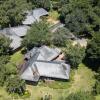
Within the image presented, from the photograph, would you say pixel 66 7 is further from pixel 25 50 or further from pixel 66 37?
pixel 25 50

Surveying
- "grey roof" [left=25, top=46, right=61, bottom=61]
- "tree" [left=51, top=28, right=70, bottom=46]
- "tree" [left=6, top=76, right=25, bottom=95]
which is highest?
"tree" [left=51, top=28, right=70, bottom=46]

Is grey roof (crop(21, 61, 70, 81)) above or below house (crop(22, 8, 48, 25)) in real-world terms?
below

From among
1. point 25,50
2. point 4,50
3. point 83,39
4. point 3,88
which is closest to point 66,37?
point 83,39

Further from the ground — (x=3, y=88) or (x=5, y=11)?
(x=5, y=11)

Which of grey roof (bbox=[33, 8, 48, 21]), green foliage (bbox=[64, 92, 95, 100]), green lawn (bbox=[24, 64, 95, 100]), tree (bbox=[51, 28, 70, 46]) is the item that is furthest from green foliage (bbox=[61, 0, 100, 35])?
green foliage (bbox=[64, 92, 95, 100])

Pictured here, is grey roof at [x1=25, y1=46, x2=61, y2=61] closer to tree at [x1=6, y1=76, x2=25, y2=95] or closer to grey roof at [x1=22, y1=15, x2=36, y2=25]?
tree at [x1=6, y1=76, x2=25, y2=95]

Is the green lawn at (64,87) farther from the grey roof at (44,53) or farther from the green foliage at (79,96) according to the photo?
the grey roof at (44,53)
